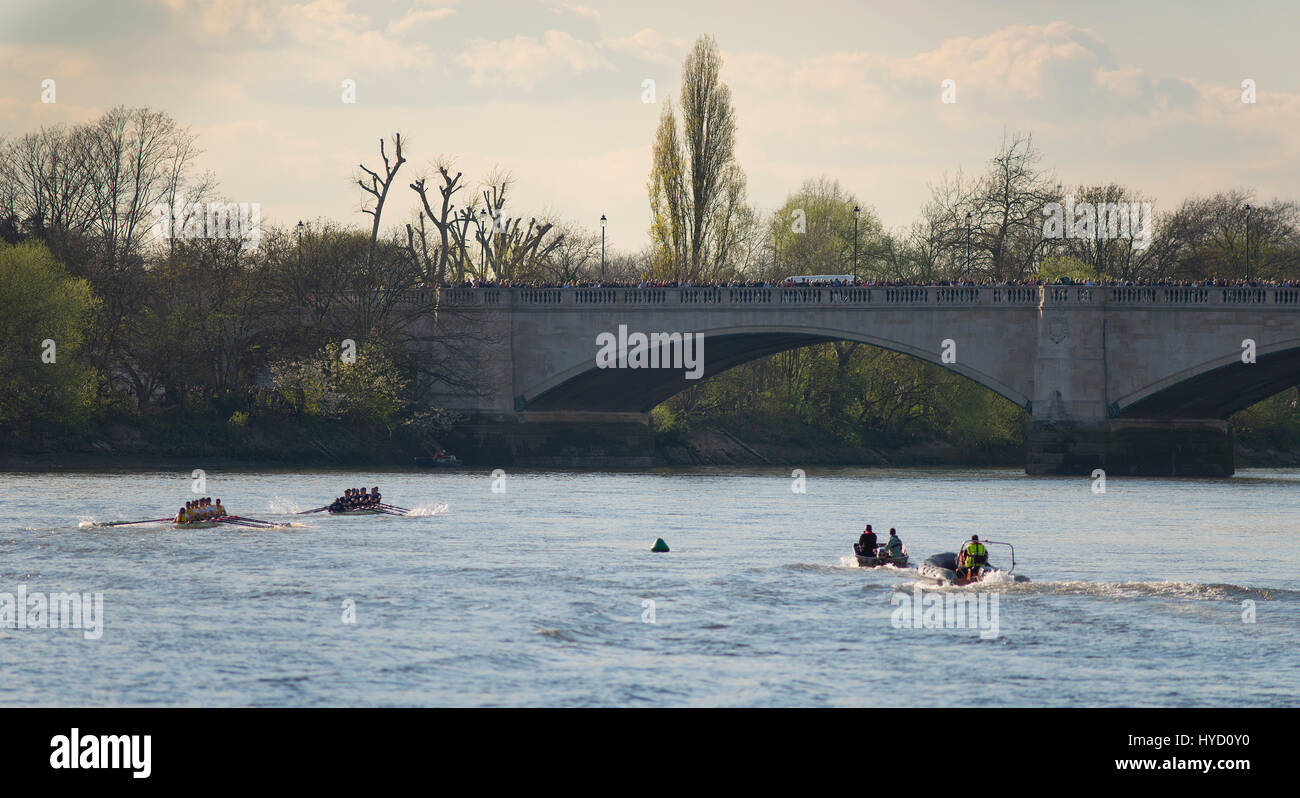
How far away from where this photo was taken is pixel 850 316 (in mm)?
71438

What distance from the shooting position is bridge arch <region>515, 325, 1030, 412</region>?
70875 millimetres

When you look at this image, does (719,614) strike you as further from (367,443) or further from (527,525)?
(367,443)

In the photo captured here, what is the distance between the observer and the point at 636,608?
3008 centimetres

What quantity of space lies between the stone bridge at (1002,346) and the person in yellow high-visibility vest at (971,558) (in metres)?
35.8

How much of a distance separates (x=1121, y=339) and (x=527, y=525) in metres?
33.3

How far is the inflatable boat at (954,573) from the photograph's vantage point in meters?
33.3

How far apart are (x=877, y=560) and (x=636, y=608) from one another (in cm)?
805

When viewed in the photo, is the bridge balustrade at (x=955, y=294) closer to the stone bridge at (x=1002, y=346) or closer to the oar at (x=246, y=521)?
the stone bridge at (x=1002, y=346)

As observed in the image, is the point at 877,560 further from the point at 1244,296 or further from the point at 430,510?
the point at 1244,296

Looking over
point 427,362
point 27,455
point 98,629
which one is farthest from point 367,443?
point 98,629

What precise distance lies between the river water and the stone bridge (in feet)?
47.6

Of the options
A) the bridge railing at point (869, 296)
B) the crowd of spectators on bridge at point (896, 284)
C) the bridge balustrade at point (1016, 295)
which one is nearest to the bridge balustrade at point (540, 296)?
the bridge railing at point (869, 296)
